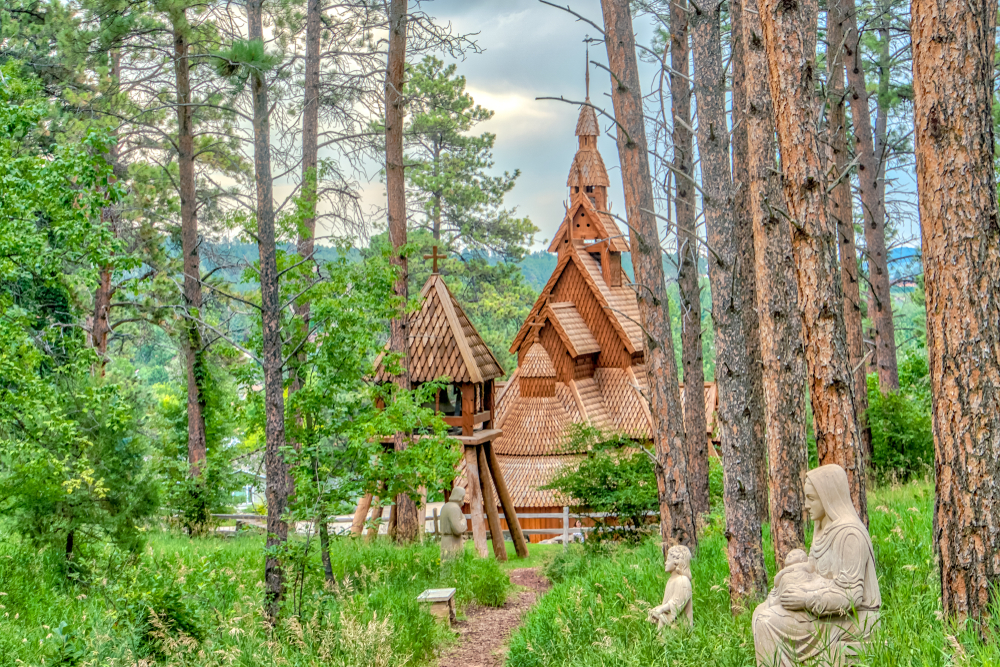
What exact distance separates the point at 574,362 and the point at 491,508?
9.51 metres

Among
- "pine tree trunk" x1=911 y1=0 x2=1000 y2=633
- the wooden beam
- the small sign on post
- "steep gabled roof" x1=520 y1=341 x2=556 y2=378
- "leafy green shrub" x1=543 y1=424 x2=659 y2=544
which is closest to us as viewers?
"pine tree trunk" x1=911 y1=0 x2=1000 y2=633

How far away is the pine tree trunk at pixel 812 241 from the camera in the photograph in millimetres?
5789

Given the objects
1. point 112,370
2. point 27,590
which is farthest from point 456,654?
point 112,370

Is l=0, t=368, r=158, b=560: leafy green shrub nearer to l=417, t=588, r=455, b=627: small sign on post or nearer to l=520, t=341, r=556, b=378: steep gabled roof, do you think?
l=417, t=588, r=455, b=627: small sign on post

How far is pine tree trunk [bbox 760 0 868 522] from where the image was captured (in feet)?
19.0

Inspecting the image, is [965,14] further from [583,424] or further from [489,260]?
[489,260]

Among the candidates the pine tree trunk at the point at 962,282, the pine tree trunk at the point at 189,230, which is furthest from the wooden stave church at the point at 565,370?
the pine tree trunk at the point at 962,282

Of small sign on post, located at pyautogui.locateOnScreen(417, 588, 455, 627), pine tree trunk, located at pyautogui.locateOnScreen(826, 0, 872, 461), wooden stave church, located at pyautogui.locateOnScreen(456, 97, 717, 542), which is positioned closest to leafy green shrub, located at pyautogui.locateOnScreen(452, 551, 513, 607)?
small sign on post, located at pyautogui.locateOnScreen(417, 588, 455, 627)

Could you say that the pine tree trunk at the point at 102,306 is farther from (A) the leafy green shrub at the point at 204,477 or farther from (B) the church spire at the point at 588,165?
(B) the church spire at the point at 588,165

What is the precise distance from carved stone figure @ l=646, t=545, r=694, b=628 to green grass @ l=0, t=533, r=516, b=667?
2.41m

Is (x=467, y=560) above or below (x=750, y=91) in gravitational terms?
below

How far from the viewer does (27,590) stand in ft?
28.0

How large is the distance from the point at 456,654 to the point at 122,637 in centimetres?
332

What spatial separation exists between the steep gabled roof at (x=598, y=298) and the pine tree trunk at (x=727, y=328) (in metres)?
15.6
